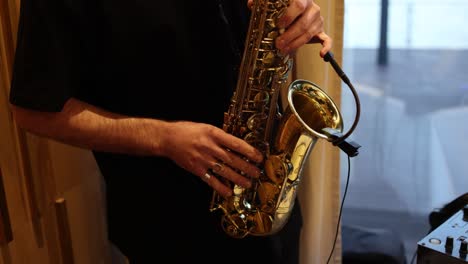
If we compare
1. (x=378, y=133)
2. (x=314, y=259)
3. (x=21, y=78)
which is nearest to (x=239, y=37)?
(x=21, y=78)

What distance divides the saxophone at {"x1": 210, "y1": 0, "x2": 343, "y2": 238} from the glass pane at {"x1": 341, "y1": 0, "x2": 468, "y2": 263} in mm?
1009

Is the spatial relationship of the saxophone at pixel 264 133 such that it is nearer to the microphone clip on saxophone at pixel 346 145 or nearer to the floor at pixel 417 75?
the microphone clip on saxophone at pixel 346 145

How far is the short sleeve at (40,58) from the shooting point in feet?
3.56

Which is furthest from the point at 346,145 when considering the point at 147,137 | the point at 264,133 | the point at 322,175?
the point at 322,175

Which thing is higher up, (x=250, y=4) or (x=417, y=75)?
(x=250, y=4)

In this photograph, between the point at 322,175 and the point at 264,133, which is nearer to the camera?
the point at 264,133

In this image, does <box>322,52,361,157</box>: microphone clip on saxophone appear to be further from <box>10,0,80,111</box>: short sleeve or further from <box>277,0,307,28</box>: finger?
<box>10,0,80,111</box>: short sleeve

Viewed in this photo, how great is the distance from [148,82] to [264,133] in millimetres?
312

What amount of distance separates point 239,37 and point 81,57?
40 centimetres

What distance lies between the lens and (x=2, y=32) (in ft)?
Result: 4.00

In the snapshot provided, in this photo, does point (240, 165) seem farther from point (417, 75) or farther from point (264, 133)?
point (417, 75)

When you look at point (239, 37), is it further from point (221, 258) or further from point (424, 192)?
point (424, 192)

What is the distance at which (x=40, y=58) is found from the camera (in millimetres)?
1086

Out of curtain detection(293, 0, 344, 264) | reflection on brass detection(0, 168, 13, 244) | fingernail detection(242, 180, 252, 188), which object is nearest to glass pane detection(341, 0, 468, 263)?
curtain detection(293, 0, 344, 264)
